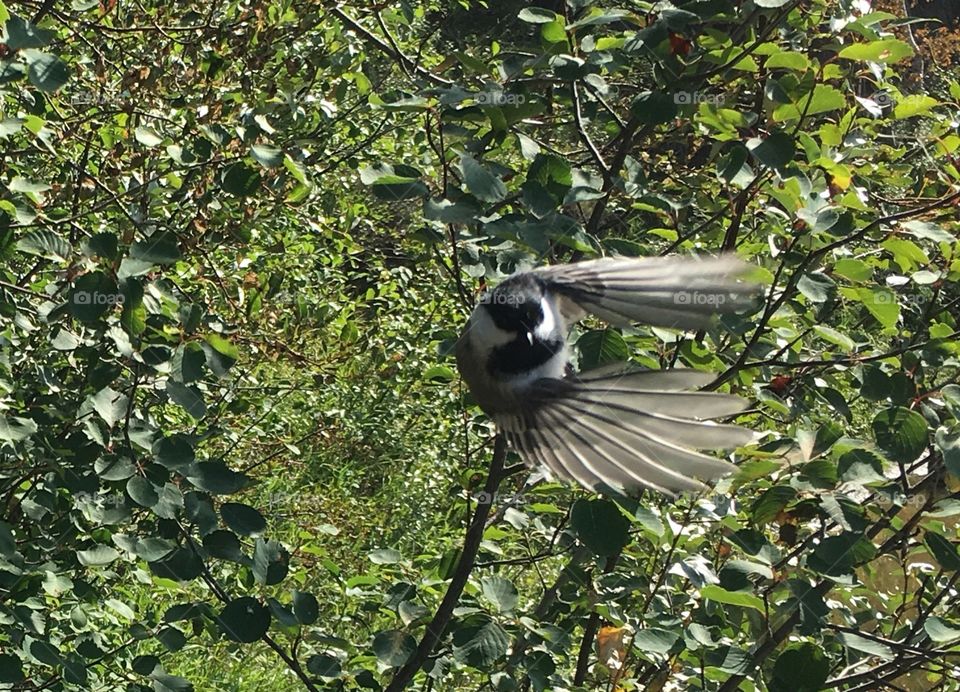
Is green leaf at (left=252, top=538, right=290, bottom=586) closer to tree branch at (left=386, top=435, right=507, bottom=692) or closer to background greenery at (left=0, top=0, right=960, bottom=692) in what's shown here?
background greenery at (left=0, top=0, right=960, bottom=692)

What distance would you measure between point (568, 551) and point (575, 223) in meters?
0.81

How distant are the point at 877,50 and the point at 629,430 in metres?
0.96

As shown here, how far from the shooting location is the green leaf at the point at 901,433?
6.09 feet

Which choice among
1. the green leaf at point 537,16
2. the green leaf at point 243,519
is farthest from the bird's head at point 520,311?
the green leaf at point 243,519

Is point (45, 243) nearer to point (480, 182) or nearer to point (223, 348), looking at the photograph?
point (223, 348)

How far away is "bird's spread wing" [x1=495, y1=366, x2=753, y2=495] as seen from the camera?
128cm

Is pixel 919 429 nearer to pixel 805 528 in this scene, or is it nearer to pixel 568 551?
Answer: pixel 805 528

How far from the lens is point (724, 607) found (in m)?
2.18

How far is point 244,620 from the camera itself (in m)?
1.86

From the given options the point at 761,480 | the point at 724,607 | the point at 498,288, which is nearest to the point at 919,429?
the point at 761,480

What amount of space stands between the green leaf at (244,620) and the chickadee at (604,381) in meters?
0.49
